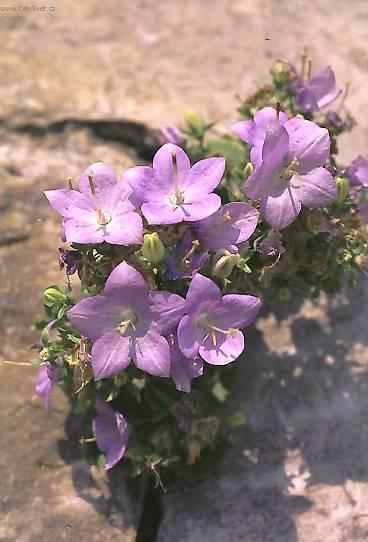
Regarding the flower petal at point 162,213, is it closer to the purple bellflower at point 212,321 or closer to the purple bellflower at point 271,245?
the purple bellflower at point 212,321

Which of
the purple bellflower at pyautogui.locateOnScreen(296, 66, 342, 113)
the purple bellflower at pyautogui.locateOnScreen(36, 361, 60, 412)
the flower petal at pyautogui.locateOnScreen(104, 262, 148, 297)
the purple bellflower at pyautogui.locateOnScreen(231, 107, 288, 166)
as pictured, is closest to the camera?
the flower petal at pyautogui.locateOnScreen(104, 262, 148, 297)

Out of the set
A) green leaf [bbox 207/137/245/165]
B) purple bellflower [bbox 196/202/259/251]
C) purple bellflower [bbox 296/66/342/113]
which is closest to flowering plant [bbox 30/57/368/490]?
purple bellflower [bbox 196/202/259/251]

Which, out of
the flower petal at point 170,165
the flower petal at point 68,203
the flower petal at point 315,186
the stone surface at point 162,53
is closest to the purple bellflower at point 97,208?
the flower petal at point 68,203

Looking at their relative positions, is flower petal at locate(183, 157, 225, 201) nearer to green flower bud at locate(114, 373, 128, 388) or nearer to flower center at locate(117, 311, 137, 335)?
flower center at locate(117, 311, 137, 335)

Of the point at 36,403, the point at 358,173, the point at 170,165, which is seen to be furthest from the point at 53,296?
the point at 358,173

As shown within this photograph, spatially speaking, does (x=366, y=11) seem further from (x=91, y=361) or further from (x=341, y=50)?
(x=91, y=361)

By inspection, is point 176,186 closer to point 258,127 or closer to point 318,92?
point 258,127
